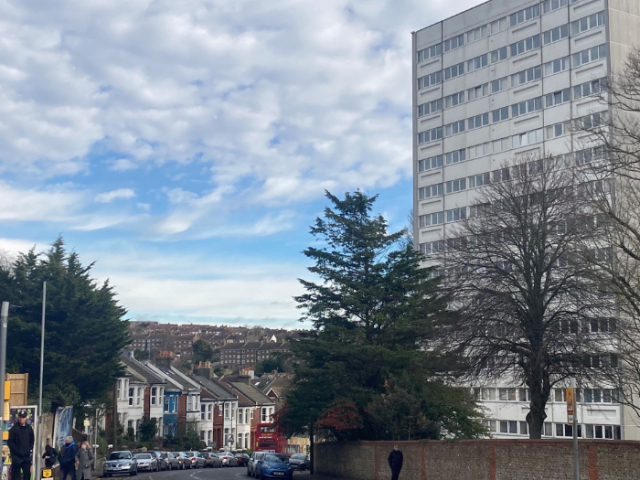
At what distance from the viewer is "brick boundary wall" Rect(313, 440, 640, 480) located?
21.2 meters

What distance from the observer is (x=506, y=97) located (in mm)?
72938

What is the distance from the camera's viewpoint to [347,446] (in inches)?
1433

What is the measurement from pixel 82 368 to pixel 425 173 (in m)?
47.5

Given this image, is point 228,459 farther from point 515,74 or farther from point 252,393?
point 515,74

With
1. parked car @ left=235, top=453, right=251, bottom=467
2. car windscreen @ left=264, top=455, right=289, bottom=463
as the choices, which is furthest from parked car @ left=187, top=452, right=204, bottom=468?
car windscreen @ left=264, top=455, right=289, bottom=463

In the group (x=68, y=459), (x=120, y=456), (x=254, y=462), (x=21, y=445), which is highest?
(x=21, y=445)

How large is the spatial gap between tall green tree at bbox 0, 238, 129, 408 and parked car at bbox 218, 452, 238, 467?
2104cm

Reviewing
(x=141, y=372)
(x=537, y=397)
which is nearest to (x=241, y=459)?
(x=141, y=372)

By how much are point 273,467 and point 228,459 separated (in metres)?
28.2

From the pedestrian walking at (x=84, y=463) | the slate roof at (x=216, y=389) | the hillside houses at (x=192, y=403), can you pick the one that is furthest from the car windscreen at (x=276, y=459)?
the slate roof at (x=216, y=389)

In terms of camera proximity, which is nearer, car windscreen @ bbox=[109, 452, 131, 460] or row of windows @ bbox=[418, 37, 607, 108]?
car windscreen @ bbox=[109, 452, 131, 460]

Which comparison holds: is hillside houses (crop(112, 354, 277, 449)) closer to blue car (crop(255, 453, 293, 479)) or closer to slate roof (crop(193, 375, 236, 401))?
slate roof (crop(193, 375, 236, 401))

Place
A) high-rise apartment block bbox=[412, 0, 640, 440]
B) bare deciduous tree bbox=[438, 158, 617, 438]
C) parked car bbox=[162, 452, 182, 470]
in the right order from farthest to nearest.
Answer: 1. high-rise apartment block bbox=[412, 0, 640, 440]
2. parked car bbox=[162, 452, 182, 470]
3. bare deciduous tree bbox=[438, 158, 617, 438]

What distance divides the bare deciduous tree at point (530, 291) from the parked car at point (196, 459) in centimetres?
3478
